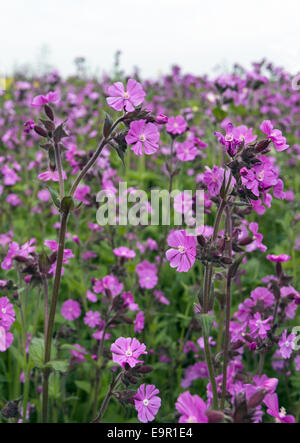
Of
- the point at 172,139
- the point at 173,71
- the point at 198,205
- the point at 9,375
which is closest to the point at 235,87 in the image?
the point at 172,139

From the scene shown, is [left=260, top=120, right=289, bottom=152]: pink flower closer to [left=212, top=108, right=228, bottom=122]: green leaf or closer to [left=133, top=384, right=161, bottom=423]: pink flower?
[left=133, top=384, right=161, bottom=423]: pink flower

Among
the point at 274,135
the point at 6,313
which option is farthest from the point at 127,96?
the point at 6,313

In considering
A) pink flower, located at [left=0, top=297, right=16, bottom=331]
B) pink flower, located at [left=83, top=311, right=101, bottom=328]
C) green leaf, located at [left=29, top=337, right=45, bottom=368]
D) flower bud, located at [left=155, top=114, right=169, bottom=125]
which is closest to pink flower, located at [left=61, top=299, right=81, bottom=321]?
pink flower, located at [left=83, top=311, right=101, bottom=328]

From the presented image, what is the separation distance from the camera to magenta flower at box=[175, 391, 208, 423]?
39.5 inches

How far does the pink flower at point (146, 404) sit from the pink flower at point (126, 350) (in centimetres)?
12

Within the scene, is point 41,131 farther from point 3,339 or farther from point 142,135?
point 3,339

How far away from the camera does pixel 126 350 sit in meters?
1.42

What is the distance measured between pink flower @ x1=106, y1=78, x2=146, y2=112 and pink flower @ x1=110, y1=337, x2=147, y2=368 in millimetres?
750

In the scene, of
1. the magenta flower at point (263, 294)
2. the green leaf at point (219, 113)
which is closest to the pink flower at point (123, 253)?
the magenta flower at point (263, 294)

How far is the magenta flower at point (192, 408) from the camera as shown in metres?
1.00

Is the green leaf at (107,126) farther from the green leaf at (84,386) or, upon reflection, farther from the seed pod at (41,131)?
the green leaf at (84,386)

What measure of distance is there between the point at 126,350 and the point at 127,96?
2.75 ft
